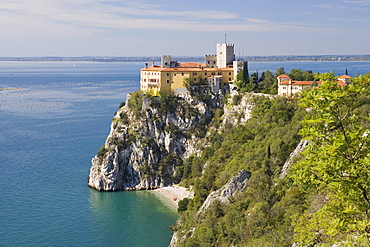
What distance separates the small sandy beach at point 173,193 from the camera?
65.1 meters

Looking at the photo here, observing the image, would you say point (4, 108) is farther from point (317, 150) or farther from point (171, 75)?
point (317, 150)

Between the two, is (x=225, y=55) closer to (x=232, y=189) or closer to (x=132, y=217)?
(x=132, y=217)

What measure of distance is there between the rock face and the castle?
9.60 feet

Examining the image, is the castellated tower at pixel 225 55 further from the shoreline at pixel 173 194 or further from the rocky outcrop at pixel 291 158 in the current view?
the rocky outcrop at pixel 291 158

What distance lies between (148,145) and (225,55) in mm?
21668

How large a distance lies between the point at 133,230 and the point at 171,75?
31.5 metres

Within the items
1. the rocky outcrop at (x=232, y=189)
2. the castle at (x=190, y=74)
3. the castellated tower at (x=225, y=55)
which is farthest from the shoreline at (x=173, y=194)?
the castellated tower at (x=225, y=55)

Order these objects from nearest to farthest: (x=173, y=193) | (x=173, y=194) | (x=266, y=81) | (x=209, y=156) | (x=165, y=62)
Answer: (x=173, y=194)
(x=173, y=193)
(x=209, y=156)
(x=266, y=81)
(x=165, y=62)

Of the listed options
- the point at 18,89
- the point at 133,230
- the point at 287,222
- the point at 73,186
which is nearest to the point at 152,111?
the point at 73,186

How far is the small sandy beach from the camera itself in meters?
65.1

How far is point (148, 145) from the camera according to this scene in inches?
2899

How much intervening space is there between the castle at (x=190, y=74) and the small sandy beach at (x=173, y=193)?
17.5 metres

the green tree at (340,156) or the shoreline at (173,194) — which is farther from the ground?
the green tree at (340,156)

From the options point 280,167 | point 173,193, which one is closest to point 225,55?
point 173,193
